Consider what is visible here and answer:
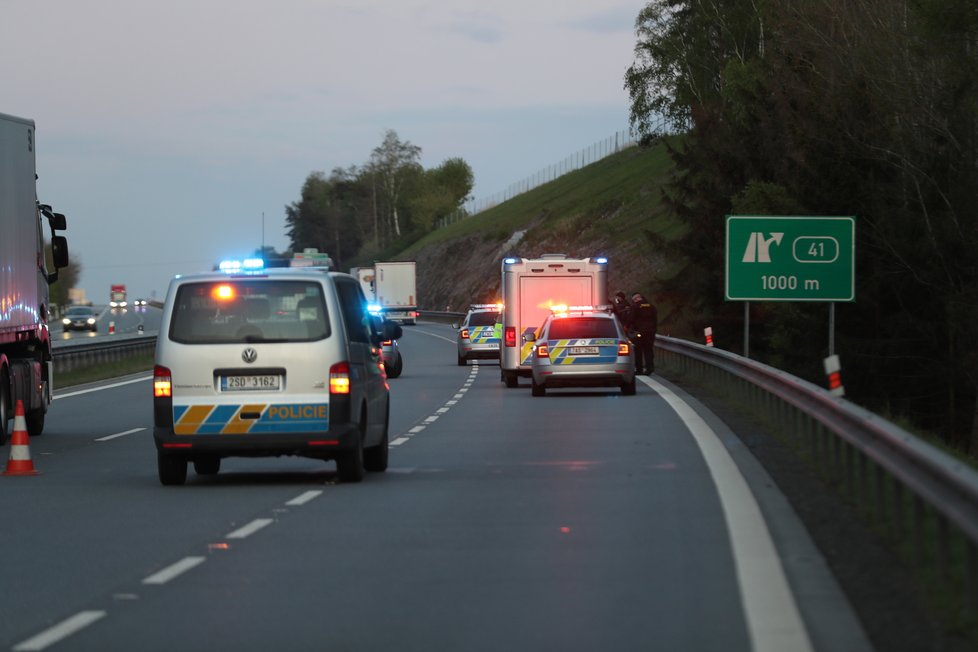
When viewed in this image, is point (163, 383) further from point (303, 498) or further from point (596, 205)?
point (596, 205)

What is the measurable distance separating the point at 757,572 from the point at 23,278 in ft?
46.9

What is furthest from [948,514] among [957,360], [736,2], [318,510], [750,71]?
[736,2]

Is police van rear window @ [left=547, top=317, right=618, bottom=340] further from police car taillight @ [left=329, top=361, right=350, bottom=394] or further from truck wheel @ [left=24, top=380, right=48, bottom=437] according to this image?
police car taillight @ [left=329, top=361, right=350, bottom=394]

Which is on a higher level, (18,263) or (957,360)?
(18,263)

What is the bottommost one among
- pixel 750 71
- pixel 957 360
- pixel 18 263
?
pixel 957 360

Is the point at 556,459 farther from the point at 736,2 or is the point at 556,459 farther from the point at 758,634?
the point at 736,2

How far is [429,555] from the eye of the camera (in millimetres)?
10484

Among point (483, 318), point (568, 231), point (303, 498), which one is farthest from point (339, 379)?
point (568, 231)

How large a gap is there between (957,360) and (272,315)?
31.4m

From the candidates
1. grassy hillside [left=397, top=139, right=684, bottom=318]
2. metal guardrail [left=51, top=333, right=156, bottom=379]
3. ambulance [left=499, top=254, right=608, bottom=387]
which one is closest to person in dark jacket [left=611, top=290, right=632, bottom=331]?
ambulance [left=499, top=254, right=608, bottom=387]

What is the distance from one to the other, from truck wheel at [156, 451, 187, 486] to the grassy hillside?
219ft

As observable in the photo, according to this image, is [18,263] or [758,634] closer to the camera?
[758,634]

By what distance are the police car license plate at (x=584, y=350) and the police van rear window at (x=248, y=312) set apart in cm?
1501

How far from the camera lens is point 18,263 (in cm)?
2166
